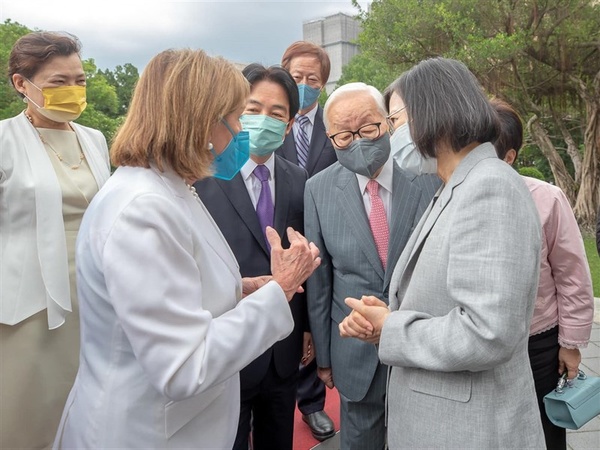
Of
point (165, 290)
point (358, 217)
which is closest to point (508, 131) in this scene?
point (358, 217)

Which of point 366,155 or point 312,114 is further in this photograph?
point 312,114

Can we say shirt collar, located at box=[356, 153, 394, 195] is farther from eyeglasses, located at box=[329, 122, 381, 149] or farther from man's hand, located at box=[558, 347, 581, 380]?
man's hand, located at box=[558, 347, 581, 380]

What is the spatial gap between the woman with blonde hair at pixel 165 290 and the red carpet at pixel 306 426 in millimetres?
1925

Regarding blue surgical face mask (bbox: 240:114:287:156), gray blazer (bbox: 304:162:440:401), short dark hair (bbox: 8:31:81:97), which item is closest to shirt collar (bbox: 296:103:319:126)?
blue surgical face mask (bbox: 240:114:287:156)

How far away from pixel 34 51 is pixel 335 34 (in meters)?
69.0

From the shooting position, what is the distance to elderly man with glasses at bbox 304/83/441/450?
7.52 feet

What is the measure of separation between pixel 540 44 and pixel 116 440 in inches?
538

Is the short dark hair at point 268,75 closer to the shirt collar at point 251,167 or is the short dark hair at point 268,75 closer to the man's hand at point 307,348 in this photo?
the shirt collar at point 251,167

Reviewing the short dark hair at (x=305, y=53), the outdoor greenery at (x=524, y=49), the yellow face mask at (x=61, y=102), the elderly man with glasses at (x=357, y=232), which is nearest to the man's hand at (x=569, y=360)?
the elderly man with glasses at (x=357, y=232)

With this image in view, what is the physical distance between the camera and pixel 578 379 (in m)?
2.43

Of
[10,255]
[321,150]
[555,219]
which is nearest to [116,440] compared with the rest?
[10,255]

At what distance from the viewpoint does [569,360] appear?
2.41 metres

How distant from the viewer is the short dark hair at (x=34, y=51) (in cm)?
273

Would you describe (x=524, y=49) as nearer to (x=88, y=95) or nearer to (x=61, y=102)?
(x=61, y=102)
